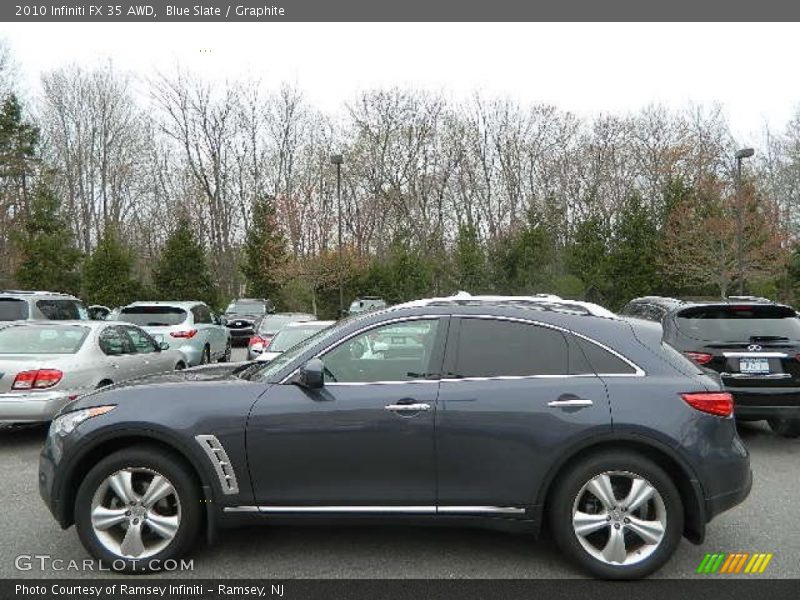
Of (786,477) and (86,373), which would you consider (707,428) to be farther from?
(86,373)

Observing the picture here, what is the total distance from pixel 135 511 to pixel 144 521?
0.08 m

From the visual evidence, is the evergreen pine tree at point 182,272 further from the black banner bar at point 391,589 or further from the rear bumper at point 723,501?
the rear bumper at point 723,501

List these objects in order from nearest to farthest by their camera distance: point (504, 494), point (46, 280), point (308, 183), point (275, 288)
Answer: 1. point (504, 494)
2. point (46, 280)
3. point (275, 288)
4. point (308, 183)

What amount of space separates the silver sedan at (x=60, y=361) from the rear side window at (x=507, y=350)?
16.6ft

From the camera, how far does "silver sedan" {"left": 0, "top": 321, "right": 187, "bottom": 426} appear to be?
664 centimetres

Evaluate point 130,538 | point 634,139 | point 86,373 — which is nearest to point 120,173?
point 634,139

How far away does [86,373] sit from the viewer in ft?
23.6

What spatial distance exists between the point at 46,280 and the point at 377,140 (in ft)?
71.3

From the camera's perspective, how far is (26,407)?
21.7 feet

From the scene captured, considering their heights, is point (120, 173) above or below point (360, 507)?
above

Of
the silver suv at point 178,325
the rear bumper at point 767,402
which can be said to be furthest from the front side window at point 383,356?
the silver suv at point 178,325

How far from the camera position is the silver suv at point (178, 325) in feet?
42.7

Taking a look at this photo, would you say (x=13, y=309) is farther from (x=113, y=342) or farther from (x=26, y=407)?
(x=26, y=407)

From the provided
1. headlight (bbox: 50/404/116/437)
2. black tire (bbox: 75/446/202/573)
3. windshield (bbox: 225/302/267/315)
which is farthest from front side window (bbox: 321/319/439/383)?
windshield (bbox: 225/302/267/315)
